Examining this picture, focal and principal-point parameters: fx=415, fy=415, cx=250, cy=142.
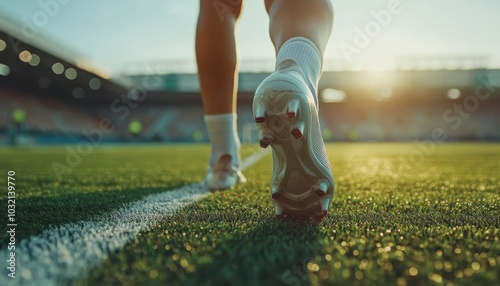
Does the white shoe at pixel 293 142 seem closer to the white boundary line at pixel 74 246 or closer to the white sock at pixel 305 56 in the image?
the white sock at pixel 305 56

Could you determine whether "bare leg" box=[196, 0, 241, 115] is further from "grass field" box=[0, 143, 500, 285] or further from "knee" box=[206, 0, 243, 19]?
"grass field" box=[0, 143, 500, 285]

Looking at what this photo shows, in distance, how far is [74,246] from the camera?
72cm

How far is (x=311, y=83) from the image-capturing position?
1.02 meters

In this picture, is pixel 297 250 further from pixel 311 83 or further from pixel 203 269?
pixel 311 83

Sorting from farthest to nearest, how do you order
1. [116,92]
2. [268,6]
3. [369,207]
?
1. [116,92]
2. [268,6]
3. [369,207]

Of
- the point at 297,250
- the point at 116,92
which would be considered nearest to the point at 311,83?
the point at 297,250

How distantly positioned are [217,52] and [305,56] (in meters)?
0.56

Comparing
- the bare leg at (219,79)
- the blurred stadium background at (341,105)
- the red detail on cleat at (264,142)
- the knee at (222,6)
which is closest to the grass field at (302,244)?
the red detail on cleat at (264,142)

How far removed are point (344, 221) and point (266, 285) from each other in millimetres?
464

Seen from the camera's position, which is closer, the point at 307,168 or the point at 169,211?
the point at 307,168

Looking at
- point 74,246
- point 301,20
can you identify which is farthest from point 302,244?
point 301,20

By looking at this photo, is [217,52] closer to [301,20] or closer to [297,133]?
[301,20]

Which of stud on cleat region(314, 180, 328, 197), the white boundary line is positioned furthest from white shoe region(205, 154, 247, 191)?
stud on cleat region(314, 180, 328, 197)

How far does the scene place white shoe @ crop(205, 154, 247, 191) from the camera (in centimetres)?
157
